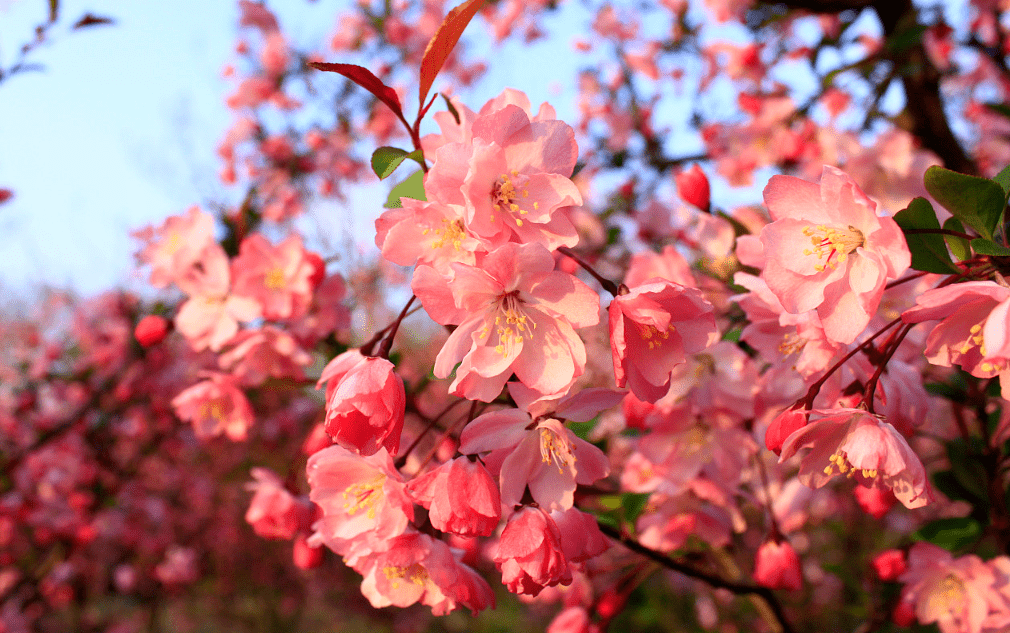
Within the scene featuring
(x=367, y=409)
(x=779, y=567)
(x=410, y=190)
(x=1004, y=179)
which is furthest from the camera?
(x=779, y=567)

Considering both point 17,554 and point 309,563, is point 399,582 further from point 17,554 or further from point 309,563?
point 17,554

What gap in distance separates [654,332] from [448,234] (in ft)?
1.00

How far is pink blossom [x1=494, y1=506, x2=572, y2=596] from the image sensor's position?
78 cm

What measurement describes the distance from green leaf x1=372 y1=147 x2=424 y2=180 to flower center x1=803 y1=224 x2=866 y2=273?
0.58 metres

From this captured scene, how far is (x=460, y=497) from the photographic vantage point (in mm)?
777

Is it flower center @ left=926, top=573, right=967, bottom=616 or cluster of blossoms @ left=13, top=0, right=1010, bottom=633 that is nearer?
cluster of blossoms @ left=13, top=0, right=1010, bottom=633

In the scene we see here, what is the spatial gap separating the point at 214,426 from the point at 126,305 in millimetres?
2638

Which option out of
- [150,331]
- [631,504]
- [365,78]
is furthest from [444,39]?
[150,331]

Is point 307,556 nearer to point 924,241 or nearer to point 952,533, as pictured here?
point 924,241

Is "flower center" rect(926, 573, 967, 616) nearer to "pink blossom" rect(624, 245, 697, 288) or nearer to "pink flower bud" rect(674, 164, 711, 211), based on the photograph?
"pink blossom" rect(624, 245, 697, 288)

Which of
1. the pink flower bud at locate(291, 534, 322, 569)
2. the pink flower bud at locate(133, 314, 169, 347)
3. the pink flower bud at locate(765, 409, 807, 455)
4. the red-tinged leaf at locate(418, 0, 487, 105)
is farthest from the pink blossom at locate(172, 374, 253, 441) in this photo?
the pink flower bud at locate(765, 409, 807, 455)

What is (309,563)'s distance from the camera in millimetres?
1215

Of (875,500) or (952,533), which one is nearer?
(875,500)

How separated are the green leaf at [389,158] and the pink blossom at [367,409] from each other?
11.6 inches
